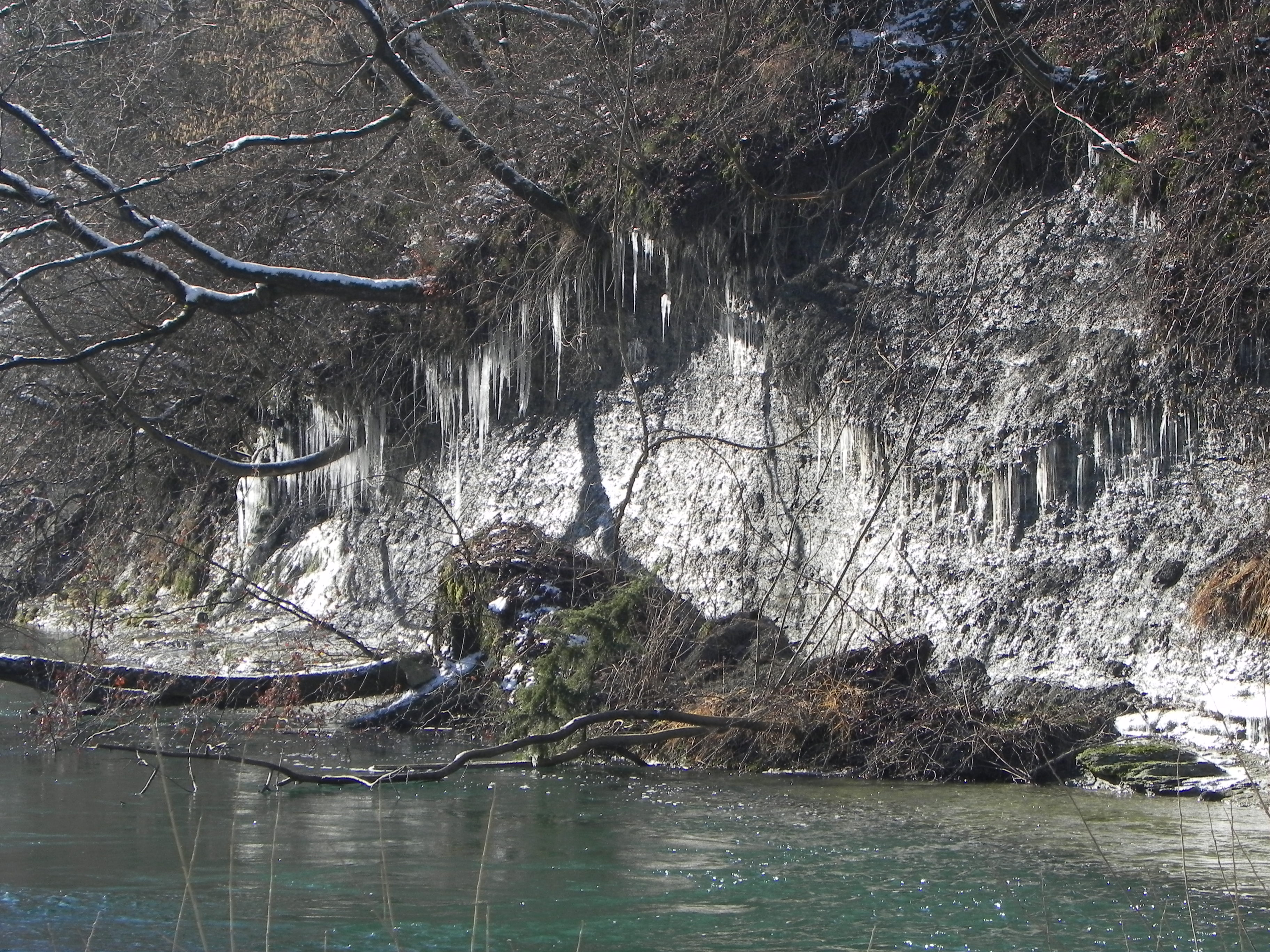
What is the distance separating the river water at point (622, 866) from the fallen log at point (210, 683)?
1412mm

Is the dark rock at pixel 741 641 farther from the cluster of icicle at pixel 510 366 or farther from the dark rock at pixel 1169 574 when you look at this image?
the dark rock at pixel 1169 574

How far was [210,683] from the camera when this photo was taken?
1077cm

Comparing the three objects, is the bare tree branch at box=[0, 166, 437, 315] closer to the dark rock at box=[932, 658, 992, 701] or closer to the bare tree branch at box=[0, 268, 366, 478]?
the bare tree branch at box=[0, 268, 366, 478]

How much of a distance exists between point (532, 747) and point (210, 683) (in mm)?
2956

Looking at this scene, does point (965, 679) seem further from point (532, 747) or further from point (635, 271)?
point (635, 271)

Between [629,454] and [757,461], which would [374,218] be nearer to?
[629,454]

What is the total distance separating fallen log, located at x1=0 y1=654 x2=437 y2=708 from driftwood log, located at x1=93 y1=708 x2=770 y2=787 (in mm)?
754

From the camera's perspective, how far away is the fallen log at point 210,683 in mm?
10148

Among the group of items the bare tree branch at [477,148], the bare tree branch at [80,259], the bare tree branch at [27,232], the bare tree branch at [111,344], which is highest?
the bare tree branch at [477,148]

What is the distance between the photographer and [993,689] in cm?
928

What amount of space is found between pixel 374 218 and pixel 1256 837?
1131 centimetres

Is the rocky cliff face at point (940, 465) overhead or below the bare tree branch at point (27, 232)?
below

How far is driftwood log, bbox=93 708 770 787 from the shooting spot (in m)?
7.54

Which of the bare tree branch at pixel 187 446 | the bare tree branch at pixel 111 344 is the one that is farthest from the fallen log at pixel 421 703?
the bare tree branch at pixel 111 344
